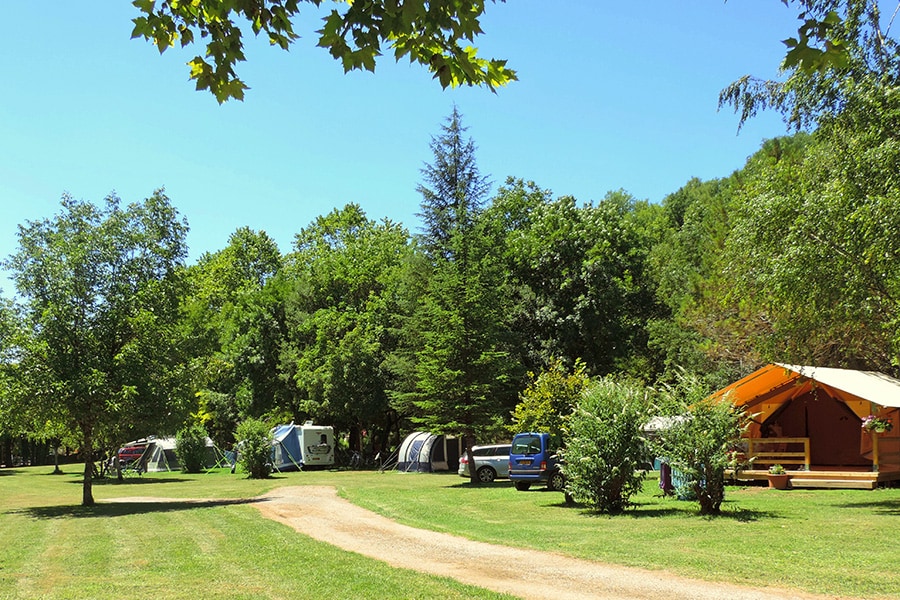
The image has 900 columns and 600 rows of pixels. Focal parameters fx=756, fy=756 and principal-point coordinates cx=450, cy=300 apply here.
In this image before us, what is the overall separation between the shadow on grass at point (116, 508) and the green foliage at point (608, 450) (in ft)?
33.0

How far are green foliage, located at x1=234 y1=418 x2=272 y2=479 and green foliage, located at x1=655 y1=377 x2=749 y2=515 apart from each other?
829 inches

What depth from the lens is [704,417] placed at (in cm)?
1485

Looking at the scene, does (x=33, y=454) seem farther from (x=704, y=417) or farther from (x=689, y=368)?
(x=704, y=417)

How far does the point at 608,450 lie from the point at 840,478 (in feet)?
30.3

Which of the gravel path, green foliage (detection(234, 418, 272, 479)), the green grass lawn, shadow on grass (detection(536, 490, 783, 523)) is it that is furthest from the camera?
green foliage (detection(234, 418, 272, 479))

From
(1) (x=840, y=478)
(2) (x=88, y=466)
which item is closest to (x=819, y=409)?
(1) (x=840, y=478)

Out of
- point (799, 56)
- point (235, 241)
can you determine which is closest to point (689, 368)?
point (799, 56)

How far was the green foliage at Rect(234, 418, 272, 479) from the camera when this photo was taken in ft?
105

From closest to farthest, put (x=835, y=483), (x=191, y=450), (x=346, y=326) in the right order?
(x=835, y=483) < (x=346, y=326) < (x=191, y=450)

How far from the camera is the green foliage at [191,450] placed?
41594 millimetres

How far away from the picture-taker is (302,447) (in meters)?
39.8

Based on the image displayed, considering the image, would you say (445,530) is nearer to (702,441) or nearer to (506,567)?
(506,567)

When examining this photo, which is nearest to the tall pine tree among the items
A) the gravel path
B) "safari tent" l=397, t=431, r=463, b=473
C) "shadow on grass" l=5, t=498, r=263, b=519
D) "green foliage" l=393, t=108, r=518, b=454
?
"green foliage" l=393, t=108, r=518, b=454

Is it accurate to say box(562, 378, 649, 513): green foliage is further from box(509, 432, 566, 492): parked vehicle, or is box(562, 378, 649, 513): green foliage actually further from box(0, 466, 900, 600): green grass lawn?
box(509, 432, 566, 492): parked vehicle
